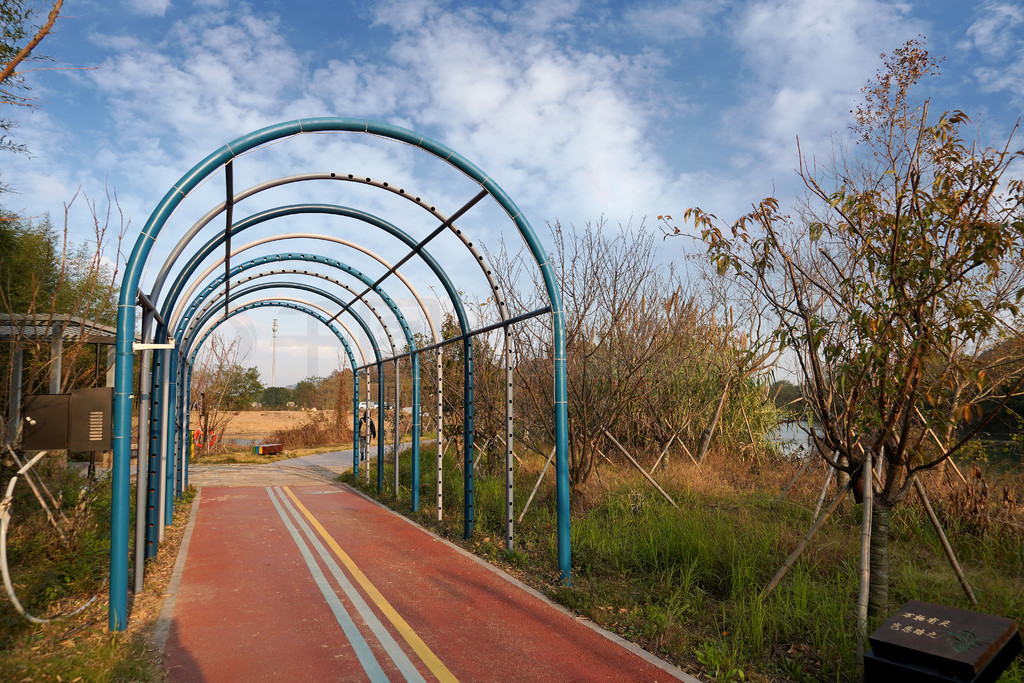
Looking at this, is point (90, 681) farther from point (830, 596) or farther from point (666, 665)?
point (830, 596)

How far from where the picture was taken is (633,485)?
1000 cm

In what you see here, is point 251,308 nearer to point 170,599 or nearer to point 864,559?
point 170,599

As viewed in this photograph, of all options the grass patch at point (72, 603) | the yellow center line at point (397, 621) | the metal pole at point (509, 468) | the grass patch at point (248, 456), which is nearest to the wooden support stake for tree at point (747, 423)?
the metal pole at point (509, 468)

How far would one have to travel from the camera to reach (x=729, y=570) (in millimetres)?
6312

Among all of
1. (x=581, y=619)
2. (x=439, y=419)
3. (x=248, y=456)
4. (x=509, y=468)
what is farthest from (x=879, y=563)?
(x=248, y=456)

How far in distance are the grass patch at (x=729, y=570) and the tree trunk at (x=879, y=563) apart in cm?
28

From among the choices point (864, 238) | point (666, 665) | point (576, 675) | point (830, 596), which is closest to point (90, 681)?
point (576, 675)

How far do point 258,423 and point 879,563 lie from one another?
40.3m

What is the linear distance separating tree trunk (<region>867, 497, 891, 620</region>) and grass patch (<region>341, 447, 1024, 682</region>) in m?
0.28

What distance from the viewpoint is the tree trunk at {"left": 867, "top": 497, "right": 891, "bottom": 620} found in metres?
4.82

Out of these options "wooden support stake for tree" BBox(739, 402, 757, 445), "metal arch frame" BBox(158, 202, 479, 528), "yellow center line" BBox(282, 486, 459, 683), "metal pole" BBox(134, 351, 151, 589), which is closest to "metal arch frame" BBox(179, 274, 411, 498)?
"metal arch frame" BBox(158, 202, 479, 528)

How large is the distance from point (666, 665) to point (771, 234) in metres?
3.70

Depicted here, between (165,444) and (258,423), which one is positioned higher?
(165,444)

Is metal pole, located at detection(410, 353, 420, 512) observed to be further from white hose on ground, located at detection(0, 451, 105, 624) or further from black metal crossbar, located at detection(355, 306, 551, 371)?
white hose on ground, located at detection(0, 451, 105, 624)
